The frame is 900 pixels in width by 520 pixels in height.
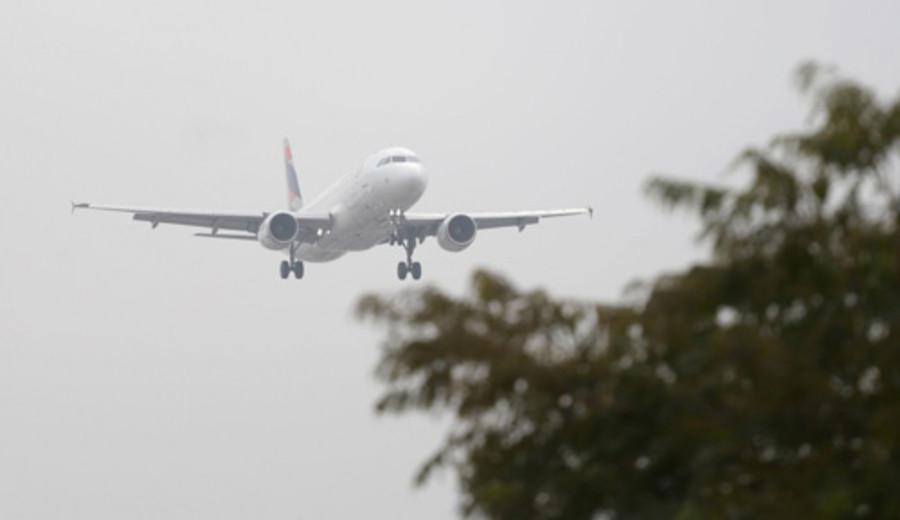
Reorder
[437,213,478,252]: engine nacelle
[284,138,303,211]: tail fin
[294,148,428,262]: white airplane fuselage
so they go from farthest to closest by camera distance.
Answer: [284,138,303,211]: tail fin
[437,213,478,252]: engine nacelle
[294,148,428,262]: white airplane fuselage

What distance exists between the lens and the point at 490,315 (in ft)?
65.4

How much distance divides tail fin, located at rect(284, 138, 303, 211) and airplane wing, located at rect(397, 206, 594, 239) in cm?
1868

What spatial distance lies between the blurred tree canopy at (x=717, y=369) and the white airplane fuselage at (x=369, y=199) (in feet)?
179

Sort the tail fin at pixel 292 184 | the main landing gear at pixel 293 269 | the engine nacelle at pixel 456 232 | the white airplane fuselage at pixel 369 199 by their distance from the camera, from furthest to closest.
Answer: the tail fin at pixel 292 184 < the main landing gear at pixel 293 269 < the engine nacelle at pixel 456 232 < the white airplane fuselage at pixel 369 199

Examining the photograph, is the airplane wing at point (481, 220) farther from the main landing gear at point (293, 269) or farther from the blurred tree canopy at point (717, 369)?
the blurred tree canopy at point (717, 369)

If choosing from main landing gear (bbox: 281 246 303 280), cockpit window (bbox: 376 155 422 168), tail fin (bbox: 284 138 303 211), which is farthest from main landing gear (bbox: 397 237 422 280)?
tail fin (bbox: 284 138 303 211)

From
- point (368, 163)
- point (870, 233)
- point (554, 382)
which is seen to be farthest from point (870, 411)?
point (368, 163)

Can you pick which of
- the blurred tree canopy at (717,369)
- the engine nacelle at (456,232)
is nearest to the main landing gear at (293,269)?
the engine nacelle at (456,232)

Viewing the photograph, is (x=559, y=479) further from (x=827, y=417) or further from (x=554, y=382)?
(x=827, y=417)

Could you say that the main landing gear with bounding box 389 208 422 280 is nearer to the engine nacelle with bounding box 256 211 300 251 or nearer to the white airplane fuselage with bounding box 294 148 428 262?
the white airplane fuselage with bounding box 294 148 428 262

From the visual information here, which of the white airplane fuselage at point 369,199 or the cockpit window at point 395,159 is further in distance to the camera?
the cockpit window at point 395,159

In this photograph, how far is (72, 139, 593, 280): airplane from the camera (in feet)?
249

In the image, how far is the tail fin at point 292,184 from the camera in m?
108

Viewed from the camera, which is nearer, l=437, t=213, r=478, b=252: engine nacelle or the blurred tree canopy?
the blurred tree canopy
